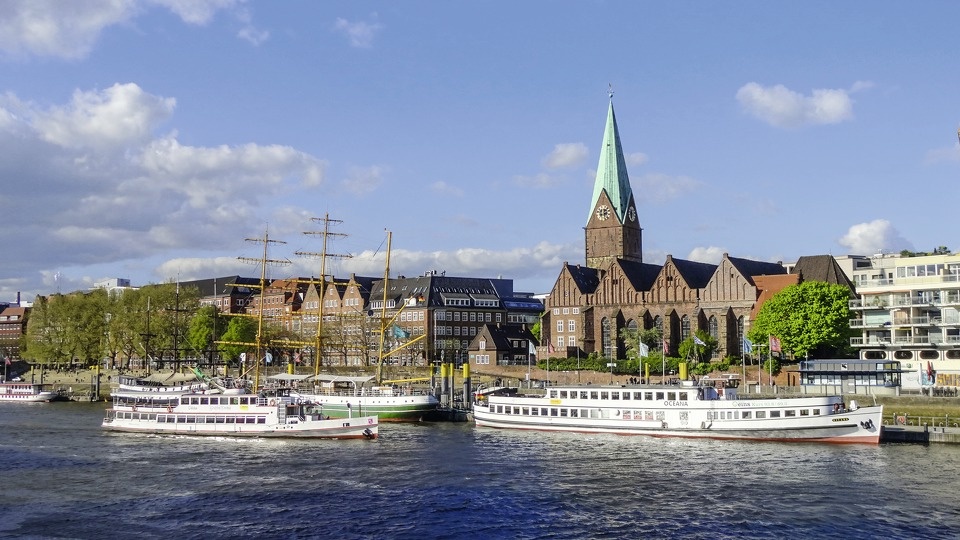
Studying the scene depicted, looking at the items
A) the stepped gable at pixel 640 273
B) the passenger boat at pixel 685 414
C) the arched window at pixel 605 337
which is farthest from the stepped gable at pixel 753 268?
the passenger boat at pixel 685 414

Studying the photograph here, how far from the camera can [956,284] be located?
102 m

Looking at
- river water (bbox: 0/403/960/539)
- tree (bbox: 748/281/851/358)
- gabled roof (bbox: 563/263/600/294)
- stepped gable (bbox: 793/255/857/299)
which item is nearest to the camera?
river water (bbox: 0/403/960/539)

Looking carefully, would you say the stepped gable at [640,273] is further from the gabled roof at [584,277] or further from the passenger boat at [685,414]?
the passenger boat at [685,414]

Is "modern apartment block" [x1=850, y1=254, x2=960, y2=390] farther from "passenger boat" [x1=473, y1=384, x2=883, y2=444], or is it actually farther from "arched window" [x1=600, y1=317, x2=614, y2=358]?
"arched window" [x1=600, y1=317, x2=614, y2=358]

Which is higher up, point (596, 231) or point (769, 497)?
point (596, 231)

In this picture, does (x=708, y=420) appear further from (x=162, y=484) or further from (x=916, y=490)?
(x=162, y=484)

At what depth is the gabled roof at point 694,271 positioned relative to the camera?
Result: 14225 centimetres

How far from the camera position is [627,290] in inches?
5723

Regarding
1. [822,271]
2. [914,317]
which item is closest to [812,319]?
[914,317]

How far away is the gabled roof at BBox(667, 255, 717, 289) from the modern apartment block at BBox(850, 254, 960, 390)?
105 ft

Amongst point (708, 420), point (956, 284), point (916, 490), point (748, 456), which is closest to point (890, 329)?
point (956, 284)

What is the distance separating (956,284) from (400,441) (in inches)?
2454

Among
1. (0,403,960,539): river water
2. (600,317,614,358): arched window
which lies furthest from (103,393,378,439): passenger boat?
(600,317,614,358): arched window

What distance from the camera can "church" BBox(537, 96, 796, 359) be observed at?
5226 inches
